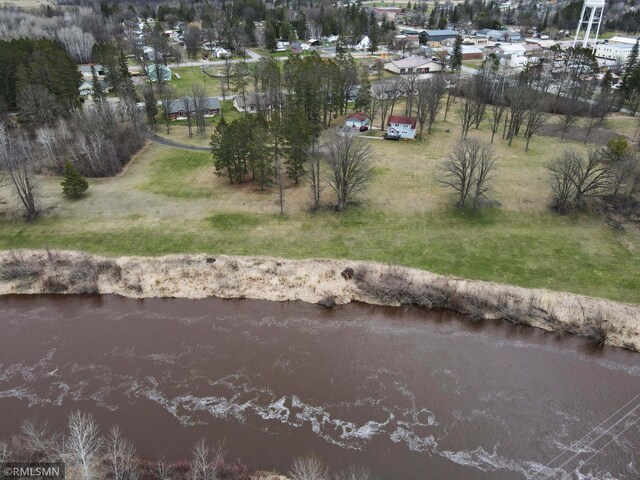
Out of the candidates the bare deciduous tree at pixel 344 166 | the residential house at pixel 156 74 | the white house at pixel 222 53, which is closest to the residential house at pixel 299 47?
the white house at pixel 222 53

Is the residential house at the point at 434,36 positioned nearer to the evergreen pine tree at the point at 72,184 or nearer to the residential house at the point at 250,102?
the residential house at the point at 250,102

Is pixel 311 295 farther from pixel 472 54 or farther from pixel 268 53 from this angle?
pixel 472 54

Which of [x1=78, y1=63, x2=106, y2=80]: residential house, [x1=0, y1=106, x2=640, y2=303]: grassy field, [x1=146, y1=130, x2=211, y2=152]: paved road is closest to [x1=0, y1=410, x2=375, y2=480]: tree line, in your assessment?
[x1=0, y1=106, x2=640, y2=303]: grassy field

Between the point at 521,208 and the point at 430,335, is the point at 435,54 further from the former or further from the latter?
the point at 430,335

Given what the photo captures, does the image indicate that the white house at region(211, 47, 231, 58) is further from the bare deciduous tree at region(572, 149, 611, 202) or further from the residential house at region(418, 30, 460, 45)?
the bare deciduous tree at region(572, 149, 611, 202)

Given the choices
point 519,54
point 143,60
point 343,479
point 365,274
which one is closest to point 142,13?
point 143,60

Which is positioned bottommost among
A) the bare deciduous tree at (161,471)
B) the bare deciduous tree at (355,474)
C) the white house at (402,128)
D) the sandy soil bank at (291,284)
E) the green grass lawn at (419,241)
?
the bare deciduous tree at (355,474)
